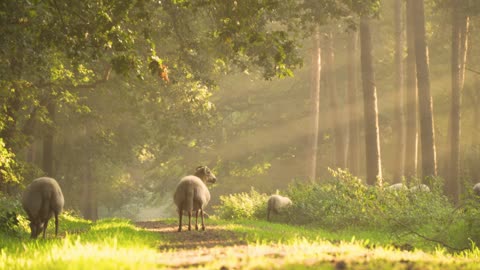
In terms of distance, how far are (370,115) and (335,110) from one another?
14376 mm

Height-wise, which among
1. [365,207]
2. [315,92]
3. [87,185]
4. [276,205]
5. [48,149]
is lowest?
[365,207]

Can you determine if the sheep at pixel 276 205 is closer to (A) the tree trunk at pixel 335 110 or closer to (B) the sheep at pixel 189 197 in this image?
(B) the sheep at pixel 189 197

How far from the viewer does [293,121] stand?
52.8 m

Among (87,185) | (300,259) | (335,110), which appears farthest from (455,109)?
(87,185)

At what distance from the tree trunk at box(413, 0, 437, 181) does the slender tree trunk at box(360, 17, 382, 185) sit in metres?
2.04

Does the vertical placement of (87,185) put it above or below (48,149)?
below

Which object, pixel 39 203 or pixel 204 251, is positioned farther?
pixel 39 203

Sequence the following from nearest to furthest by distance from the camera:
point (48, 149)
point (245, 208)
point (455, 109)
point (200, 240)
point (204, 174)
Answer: point (200, 240), point (204, 174), point (245, 208), point (455, 109), point (48, 149)

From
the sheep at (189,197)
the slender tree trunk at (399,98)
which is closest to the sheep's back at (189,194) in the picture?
the sheep at (189,197)

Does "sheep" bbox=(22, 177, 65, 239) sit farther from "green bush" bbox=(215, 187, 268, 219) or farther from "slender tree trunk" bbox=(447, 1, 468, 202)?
"slender tree trunk" bbox=(447, 1, 468, 202)

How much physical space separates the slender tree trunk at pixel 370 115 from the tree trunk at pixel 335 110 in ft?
34.4

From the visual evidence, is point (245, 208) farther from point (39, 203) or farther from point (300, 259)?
point (300, 259)

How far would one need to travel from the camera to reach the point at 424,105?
29062 millimetres

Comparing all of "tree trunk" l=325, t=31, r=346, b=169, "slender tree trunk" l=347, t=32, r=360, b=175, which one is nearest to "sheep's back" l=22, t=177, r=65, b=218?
"slender tree trunk" l=347, t=32, r=360, b=175
